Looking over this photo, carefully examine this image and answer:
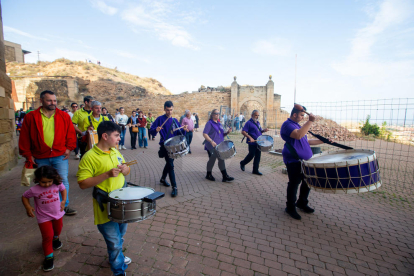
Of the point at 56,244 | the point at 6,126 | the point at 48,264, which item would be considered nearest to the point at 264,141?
the point at 56,244

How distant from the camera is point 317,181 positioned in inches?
125

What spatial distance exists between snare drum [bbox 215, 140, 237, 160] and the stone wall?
19.7ft

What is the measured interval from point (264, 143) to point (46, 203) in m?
5.16

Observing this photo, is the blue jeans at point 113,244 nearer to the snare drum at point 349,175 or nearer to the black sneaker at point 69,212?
the black sneaker at point 69,212

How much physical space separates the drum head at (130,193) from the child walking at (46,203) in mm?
935

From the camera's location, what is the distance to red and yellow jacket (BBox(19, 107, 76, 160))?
127 inches

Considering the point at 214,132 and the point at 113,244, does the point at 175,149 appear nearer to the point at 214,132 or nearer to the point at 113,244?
the point at 214,132

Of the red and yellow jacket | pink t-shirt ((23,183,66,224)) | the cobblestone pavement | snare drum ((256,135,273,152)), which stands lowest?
the cobblestone pavement

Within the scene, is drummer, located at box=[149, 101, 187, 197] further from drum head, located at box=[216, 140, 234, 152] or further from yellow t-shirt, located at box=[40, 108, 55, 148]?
yellow t-shirt, located at box=[40, 108, 55, 148]

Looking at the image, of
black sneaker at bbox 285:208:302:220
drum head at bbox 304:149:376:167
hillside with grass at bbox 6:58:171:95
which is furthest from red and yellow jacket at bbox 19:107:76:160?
hillside with grass at bbox 6:58:171:95

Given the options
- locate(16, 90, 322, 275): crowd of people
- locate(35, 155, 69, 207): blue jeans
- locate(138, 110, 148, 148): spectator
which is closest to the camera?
locate(16, 90, 322, 275): crowd of people

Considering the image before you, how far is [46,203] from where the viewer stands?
2564 millimetres

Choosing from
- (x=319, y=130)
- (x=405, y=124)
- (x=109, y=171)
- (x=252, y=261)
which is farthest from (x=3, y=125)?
(x=319, y=130)

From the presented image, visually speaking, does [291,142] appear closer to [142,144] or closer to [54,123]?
[54,123]
